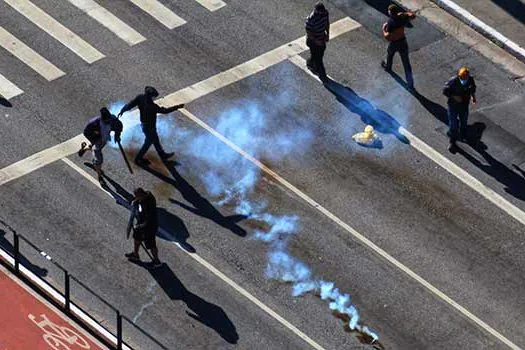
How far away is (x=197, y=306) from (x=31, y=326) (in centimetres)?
288

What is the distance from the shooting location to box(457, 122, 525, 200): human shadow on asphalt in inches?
1055

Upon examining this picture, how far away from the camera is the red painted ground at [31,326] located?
74.0 ft

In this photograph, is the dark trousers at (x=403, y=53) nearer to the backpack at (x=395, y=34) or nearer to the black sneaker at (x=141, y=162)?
the backpack at (x=395, y=34)

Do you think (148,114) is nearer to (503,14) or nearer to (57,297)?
(57,297)

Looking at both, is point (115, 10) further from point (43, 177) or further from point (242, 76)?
point (43, 177)

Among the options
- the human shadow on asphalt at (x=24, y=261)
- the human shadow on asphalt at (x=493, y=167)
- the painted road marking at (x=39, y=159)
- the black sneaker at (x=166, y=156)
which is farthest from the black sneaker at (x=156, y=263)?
the human shadow on asphalt at (x=493, y=167)

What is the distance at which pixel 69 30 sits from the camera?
3014cm

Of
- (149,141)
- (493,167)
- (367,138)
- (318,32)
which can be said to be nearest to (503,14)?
(318,32)

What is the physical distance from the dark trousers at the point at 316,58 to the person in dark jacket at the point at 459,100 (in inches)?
121

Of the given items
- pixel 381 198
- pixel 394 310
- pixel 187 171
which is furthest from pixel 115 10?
pixel 394 310

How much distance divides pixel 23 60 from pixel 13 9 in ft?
6.90

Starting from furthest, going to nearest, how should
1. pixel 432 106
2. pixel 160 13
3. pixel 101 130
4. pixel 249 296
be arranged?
pixel 160 13
pixel 432 106
pixel 101 130
pixel 249 296

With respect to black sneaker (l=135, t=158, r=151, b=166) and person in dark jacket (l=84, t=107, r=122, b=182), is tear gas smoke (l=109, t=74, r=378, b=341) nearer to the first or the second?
black sneaker (l=135, t=158, r=151, b=166)

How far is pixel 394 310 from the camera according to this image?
23.8 metres
